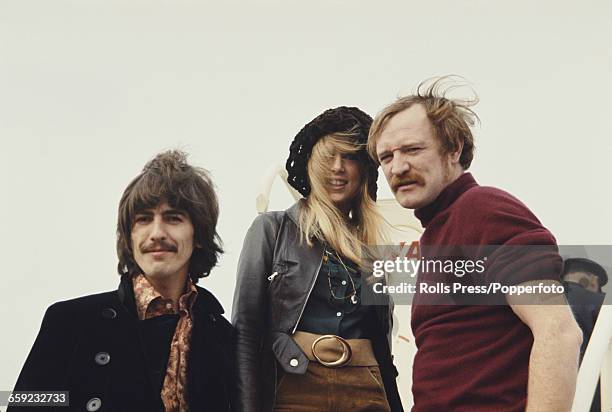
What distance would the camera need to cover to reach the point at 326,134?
1.41 m

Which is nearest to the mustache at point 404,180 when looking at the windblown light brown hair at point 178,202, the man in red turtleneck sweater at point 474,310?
the man in red turtleneck sweater at point 474,310

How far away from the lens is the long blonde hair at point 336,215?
1369mm

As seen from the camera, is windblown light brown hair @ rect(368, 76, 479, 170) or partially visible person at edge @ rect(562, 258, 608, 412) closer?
windblown light brown hair @ rect(368, 76, 479, 170)

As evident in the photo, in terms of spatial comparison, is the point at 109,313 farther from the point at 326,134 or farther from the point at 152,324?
the point at 326,134

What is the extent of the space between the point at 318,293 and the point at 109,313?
1.16ft

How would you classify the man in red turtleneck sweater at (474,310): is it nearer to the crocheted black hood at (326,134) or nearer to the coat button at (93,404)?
the crocheted black hood at (326,134)

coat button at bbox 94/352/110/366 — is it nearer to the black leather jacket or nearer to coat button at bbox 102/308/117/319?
coat button at bbox 102/308/117/319

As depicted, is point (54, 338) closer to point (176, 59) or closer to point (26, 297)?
point (26, 297)

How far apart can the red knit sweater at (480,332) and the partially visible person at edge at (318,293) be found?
21 cm

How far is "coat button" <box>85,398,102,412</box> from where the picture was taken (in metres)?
1.17

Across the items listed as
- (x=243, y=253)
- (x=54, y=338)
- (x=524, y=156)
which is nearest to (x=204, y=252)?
(x=243, y=253)

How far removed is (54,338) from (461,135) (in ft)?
2.34

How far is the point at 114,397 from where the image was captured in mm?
1183

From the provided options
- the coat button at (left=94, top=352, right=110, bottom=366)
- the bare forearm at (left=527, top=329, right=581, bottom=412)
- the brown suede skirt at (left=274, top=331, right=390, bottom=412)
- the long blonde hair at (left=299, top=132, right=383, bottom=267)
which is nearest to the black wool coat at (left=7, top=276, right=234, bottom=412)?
the coat button at (left=94, top=352, right=110, bottom=366)
